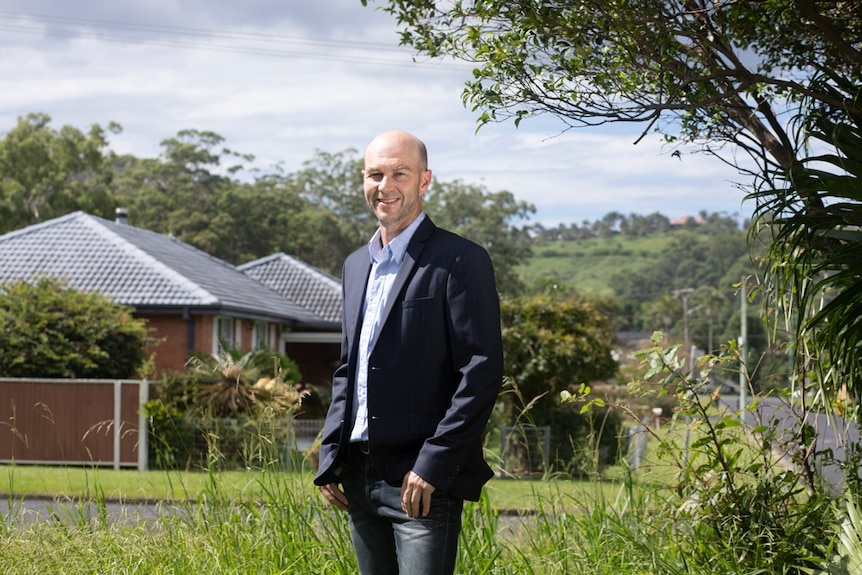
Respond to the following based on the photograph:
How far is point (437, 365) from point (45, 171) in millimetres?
47636

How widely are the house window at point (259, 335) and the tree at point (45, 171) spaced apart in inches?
739

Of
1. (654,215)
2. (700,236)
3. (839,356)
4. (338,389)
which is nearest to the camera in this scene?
(338,389)

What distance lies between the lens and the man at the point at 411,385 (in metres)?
3.36

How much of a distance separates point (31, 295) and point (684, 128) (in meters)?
16.2

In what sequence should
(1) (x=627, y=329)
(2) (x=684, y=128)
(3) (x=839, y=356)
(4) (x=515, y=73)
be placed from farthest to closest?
(1) (x=627, y=329)
(2) (x=684, y=128)
(4) (x=515, y=73)
(3) (x=839, y=356)

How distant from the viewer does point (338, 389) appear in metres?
3.84

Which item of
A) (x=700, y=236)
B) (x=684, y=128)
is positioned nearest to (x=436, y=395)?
(x=684, y=128)

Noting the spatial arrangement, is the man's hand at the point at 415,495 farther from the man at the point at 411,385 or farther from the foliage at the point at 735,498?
the foliage at the point at 735,498

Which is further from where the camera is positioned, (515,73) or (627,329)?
(627,329)

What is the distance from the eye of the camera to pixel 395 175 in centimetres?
359

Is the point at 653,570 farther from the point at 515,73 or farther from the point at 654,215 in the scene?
the point at 654,215

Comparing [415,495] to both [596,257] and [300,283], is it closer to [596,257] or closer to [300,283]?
[300,283]

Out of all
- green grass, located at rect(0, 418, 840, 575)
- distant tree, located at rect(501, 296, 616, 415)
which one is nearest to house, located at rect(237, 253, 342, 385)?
distant tree, located at rect(501, 296, 616, 415)

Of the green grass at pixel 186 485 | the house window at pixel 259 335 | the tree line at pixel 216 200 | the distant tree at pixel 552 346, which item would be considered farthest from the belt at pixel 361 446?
the tree line at pixel 216 200
